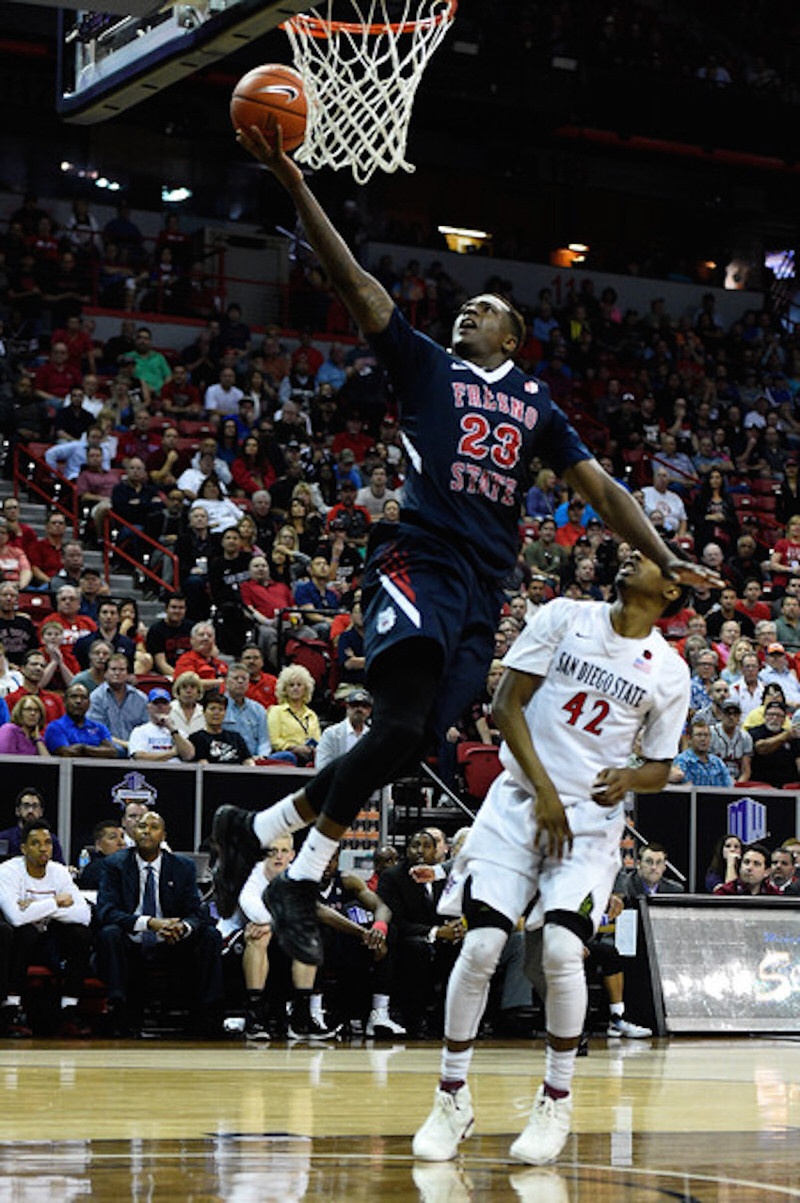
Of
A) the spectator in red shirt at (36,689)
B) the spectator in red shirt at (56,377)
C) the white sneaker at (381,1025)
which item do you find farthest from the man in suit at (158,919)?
the spectator in red shirt at (56,377)

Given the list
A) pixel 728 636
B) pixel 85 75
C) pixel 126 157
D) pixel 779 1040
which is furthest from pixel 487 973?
pixel 126 157

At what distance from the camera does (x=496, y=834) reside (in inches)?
272

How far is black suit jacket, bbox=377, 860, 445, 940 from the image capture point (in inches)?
520

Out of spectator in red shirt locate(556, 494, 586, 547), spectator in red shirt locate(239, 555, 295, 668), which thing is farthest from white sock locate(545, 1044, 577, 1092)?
spectator in red shirt locate(556, 494, 586, 547)

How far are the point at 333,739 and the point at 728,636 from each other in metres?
6.67

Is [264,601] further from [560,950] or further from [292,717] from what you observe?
[560,950]

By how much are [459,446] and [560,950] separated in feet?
6.15

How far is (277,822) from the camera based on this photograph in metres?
6.65

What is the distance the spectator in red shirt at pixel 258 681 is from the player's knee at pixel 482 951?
9.38 m

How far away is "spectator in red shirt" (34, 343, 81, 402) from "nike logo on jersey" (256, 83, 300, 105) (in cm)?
1615

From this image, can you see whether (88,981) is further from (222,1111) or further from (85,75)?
(85,75)

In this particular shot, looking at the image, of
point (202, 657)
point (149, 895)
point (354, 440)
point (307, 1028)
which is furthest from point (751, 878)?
point (354, 440)

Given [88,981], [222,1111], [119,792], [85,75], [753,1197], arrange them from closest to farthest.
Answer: [753,1197] → [222,1111] → [85,75] → [88,981] → [119,792]

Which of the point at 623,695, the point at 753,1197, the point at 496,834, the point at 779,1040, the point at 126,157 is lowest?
the point at 779,1040
